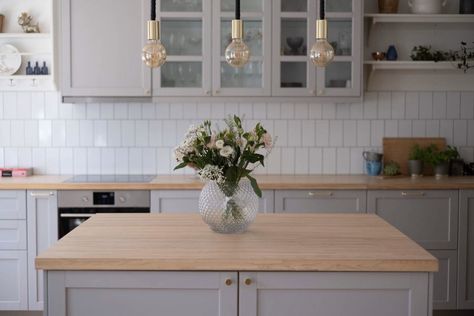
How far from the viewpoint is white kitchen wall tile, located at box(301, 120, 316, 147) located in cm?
486

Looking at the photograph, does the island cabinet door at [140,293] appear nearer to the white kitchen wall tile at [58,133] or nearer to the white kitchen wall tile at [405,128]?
the white kitchen wall tile at [58,133]

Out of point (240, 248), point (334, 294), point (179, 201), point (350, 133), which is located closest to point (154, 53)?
point (240, 248)

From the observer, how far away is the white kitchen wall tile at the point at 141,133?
15.8ft

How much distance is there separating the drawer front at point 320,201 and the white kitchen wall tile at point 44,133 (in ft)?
5.94

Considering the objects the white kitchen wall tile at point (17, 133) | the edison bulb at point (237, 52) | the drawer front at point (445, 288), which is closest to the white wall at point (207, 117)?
the white kitchen wall tile at point (17, 133)

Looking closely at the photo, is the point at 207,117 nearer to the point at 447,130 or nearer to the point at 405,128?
the point at 405,128

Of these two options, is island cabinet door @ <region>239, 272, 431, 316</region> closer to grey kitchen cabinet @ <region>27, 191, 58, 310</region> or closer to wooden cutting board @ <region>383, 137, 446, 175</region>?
grey kitchen cabinet @ <region>27, 191, 58, 310</region>

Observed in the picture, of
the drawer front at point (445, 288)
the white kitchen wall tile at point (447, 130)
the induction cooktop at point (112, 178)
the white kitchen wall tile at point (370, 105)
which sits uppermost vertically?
the white kitchen wall tile at point (370, 105)

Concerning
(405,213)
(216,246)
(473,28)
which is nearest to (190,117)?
(405,213)

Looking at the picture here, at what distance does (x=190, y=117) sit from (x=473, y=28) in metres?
2.21

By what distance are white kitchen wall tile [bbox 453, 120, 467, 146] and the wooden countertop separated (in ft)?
7.22

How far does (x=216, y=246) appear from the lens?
95.1 inches

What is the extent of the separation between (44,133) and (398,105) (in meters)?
2.67

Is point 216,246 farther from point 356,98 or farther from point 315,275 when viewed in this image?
point 356,98
